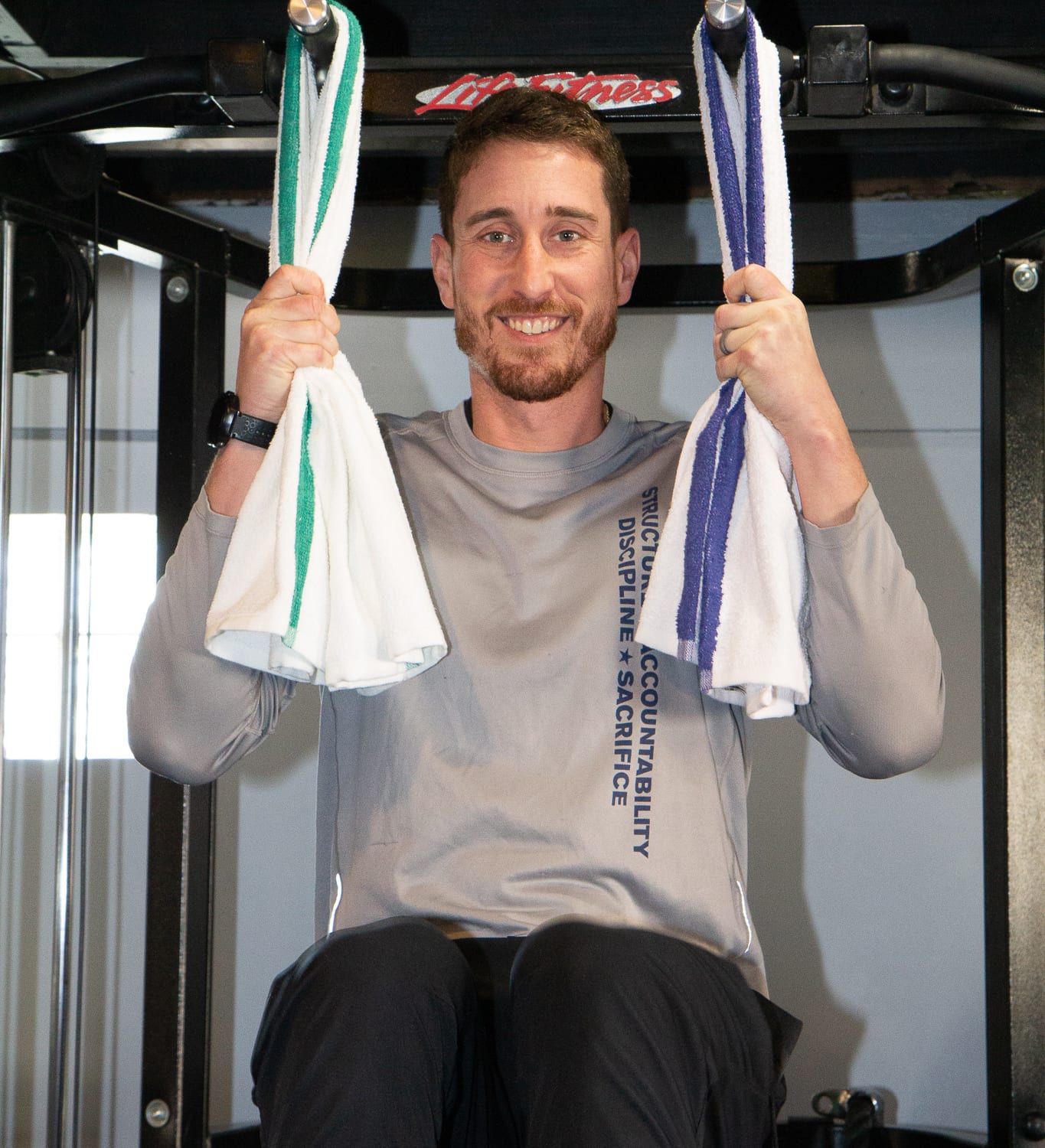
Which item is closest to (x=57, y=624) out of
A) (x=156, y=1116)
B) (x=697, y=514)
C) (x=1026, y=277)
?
(x=156, y=1116)

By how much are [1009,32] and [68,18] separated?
4.24 feet

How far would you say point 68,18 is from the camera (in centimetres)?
190

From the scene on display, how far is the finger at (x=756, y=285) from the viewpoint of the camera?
1305mm

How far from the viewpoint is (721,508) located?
1368 millimetres

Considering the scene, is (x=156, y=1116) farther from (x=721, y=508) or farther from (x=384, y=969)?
(x=721, y=508)

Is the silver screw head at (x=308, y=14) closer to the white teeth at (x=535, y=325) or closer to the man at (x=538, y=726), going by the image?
the man at (x=538, y=726)

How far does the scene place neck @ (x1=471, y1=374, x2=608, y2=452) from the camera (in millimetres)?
1647

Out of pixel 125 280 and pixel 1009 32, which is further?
pixel 125 280

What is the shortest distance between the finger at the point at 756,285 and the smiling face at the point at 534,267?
30 centimetres

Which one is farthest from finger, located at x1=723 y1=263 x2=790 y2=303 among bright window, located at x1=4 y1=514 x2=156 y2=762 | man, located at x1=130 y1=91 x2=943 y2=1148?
bright window, located at x1=4 y1=514 x2=156 y2=762

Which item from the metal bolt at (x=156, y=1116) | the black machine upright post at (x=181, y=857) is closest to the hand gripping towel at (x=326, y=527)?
the black machine upright post at (x=181, y=857)

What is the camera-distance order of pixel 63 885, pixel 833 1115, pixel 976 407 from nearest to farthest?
pixel 63 885 < pixel 833 1115 < pixel 976 407

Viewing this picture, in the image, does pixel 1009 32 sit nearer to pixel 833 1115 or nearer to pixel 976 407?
pixel 976 407

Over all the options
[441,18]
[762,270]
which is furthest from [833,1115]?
[441,18]
